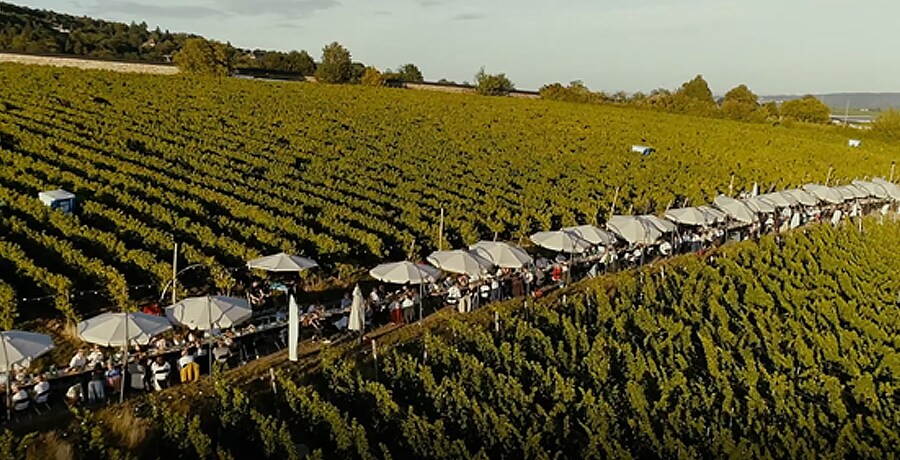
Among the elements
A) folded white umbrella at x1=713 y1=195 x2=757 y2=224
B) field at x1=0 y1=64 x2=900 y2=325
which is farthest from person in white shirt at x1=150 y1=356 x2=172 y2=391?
folded white umbrella at x1=713 y1=195 x2=757 y2=224

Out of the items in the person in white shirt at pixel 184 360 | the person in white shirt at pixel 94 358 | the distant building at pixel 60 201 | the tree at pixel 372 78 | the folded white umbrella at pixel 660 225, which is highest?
the tree at pixel 372 78

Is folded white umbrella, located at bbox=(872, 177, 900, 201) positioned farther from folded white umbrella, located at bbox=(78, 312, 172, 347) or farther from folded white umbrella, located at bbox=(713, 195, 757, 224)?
folded white umbrella, located at bbox=(78, 312, 172, 347)

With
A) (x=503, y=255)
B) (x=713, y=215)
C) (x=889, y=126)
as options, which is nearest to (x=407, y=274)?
(x=503, y=255)

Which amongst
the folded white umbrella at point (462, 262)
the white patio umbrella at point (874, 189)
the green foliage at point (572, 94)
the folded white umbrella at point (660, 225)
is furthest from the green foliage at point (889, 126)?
the folded white umbrella at point (462, 262)

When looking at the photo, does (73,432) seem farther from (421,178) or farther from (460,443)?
(421,178)

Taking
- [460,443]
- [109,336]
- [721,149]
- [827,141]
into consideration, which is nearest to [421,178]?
[109,336]

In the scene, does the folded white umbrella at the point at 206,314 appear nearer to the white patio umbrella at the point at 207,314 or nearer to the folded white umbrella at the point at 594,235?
the white patio umbrella at the point at 207,314

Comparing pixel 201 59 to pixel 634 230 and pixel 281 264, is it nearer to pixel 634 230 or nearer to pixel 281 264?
pixel 634 230
